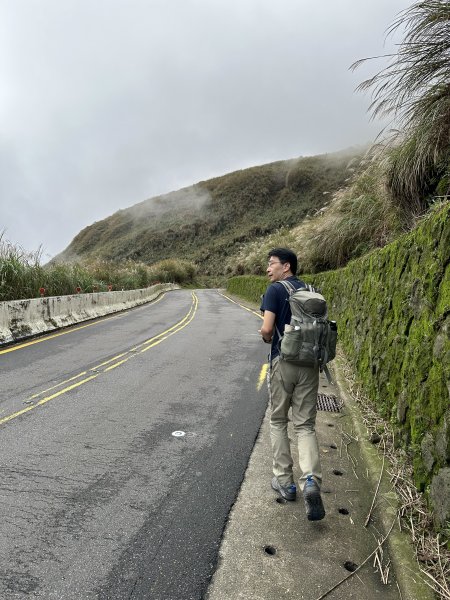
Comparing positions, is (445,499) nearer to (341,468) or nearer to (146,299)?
(341,468)

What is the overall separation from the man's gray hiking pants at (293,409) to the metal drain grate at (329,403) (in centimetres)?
250

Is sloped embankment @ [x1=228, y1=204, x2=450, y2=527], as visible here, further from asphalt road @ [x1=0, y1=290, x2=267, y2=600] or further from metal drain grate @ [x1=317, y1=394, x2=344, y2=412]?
asphalt road @ [x1=0, y1=290, x2=267, y2=600]

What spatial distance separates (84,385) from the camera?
701 cm

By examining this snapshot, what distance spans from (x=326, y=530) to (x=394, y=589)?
A: 0.67 m

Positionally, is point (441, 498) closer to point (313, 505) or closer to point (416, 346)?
point (313, 505)

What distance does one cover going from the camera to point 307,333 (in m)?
3.61

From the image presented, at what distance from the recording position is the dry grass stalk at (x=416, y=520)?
2.63 metres

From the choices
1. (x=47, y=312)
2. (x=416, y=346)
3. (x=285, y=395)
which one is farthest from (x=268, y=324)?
(x=47, y=312)

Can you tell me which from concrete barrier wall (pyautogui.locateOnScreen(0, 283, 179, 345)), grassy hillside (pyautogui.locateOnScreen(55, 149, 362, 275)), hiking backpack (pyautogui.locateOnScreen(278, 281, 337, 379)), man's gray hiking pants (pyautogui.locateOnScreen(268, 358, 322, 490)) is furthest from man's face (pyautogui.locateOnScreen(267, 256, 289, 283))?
grassy hillside (pyautogui.locateOnScreen(55, 149, 362, 275))

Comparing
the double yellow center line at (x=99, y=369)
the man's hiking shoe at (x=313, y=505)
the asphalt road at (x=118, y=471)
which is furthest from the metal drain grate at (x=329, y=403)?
the double yellow center line at (x=99, y=369)

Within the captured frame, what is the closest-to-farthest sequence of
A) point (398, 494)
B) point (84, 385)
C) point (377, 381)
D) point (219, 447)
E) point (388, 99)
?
point (398, 494), point (219, 447), point (377, 381), point (388, 99), point (84, 385)

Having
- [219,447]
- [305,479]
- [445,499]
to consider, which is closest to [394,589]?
[445,499]

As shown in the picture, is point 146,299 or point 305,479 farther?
point 146,299

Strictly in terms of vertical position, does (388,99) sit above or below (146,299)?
above
